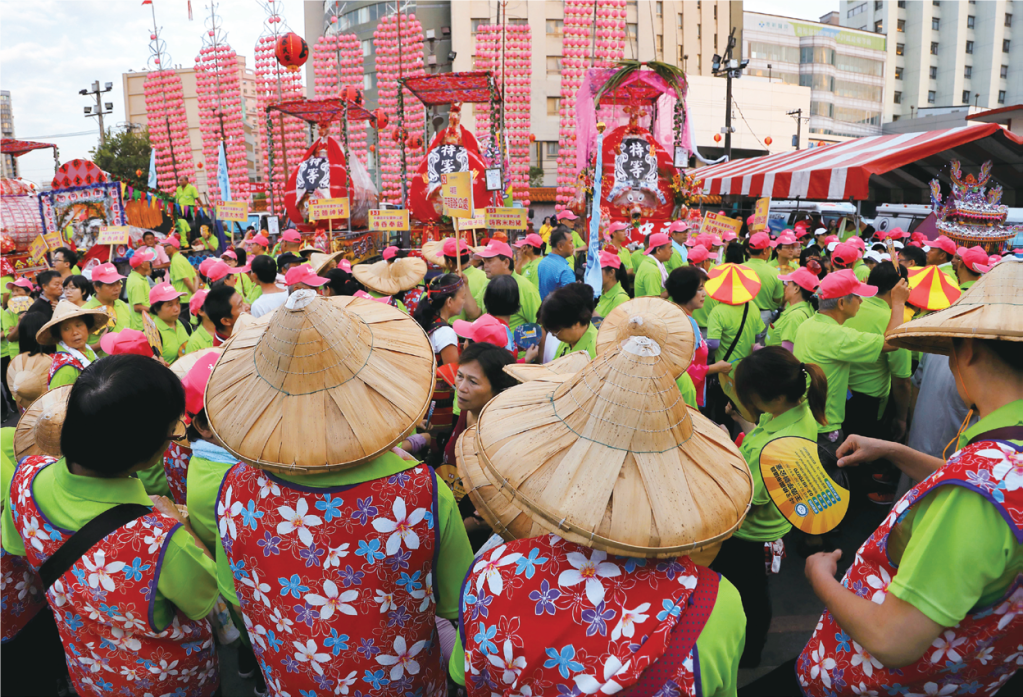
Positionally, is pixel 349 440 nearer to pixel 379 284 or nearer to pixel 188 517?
pixel 188 517

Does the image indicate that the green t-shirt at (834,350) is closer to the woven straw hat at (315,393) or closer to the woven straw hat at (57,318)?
the woven straw hat at (315,393)

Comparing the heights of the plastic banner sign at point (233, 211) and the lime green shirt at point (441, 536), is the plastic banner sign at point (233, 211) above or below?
above

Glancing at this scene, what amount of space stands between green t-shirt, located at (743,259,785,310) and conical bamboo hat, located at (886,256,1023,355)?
449cm

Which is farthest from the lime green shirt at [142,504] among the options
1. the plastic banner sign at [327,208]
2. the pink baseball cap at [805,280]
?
the plastic banner sign at [327,208]

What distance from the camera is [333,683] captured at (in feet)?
5.19

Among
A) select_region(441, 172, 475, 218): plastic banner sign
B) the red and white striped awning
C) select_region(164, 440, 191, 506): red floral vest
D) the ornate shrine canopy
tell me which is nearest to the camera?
select_region(164, 440, 191, 506): red floral vest

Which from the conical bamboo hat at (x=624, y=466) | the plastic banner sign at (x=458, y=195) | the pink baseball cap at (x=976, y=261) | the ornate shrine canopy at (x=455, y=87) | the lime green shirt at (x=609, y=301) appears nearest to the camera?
the conical bamboo hat at (x=624, y=466)

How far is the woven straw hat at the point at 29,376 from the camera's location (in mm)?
3240

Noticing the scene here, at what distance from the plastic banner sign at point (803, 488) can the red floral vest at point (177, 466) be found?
2187 mm

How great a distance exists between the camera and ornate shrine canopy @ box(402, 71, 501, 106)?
1180 cm

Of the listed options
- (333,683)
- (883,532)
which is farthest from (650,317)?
(333,683)

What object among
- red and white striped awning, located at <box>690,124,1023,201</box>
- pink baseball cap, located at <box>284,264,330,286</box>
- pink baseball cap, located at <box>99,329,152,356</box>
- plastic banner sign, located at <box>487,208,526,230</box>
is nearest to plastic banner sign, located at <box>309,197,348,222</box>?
plastic banner sign, located at <box>487,208,526,230</box>

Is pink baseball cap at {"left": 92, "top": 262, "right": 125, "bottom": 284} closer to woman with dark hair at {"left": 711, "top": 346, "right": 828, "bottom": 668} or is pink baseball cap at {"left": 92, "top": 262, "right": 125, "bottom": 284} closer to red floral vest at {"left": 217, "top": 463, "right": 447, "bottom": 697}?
red floral vest at {"left": 217, "top": 463, "right": 447, "bottom": 697}

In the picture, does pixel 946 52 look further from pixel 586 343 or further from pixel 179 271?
pixel 586 343
